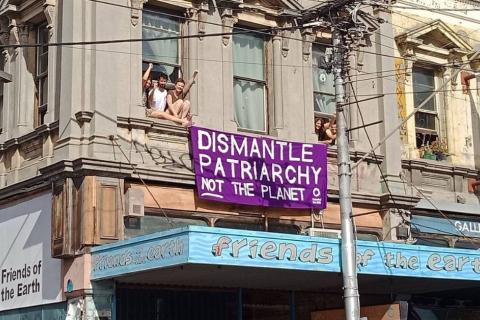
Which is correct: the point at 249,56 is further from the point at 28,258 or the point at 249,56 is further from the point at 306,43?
the point at 28,258

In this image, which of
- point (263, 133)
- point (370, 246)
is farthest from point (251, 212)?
point (370, 246)

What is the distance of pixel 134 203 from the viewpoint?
18016mm

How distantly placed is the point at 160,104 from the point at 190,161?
1334 mm

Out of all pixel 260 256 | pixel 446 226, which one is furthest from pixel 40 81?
pixel 446 226

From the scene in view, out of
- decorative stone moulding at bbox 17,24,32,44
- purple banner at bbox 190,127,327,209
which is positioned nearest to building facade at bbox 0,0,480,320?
decorative stone moulding at bbox 17,24,32,44

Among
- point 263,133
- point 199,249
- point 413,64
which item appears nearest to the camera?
point 199,249

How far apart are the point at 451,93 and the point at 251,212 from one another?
7733 mm

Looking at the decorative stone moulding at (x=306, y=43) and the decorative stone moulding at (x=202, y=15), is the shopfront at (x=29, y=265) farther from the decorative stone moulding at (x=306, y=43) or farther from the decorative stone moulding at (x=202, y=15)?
the decorative stone moulding at (x=306, y=43)

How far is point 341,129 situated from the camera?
16.7 metres

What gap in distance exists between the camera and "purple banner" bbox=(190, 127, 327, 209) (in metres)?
19.2

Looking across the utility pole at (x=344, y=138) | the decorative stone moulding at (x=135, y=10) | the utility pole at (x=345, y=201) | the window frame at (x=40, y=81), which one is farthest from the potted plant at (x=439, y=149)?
the window frame at (x=40, y=81)

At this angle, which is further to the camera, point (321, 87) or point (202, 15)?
point (321, 87)

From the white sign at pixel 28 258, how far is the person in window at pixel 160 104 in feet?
8.91

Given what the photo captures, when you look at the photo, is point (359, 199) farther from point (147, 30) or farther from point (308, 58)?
point (147, 30)
